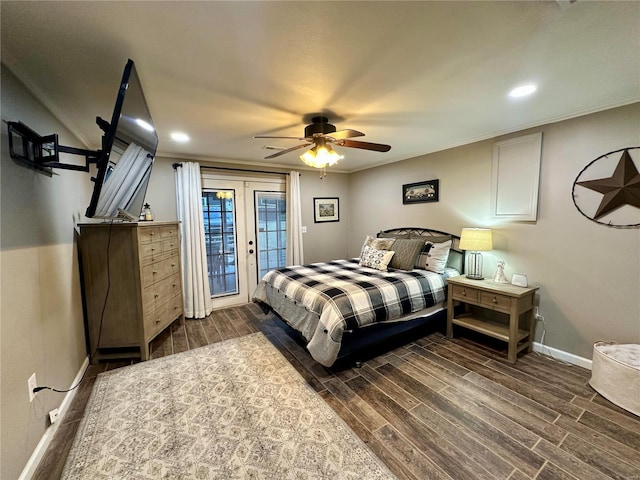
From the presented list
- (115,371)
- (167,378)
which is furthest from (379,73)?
(115,371)

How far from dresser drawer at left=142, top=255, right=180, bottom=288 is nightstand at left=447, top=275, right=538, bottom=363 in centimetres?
340

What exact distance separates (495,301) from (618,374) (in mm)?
928

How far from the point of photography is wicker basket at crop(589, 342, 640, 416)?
1.90 m

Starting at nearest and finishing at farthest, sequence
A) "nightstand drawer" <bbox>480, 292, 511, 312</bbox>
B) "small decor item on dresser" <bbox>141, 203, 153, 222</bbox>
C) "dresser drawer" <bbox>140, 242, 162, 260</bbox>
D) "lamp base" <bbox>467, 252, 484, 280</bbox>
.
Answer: "nightstand drawer" <bbox>480, 292, 511, 312</bbox> < "dresser drawer" <bbox>140, 242, 162, 260</bbox> < "lamp base" <bbox>467, 252, 484, 280</bbox> < "small decor item on dresser" <bbox>141, 203, 153, 222</bbox>

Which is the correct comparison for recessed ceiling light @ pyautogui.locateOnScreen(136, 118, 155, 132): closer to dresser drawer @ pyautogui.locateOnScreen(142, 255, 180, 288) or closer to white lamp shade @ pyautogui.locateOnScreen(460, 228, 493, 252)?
dresser drawer @ pyautogui.locateOnScreen(142, 255, 180, 288)

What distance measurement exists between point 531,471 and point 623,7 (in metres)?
2.45

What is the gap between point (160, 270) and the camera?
3078 mm

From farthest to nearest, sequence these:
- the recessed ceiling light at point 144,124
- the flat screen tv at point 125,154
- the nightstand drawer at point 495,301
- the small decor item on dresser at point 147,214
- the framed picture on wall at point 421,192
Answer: the framed picture on wall at point 421,192
the small decor item on dresser at point 147,214
the nightstand drawer at point 495,301
the recessed ceiling light at point 144,124
the flat screen tv at point 125,154

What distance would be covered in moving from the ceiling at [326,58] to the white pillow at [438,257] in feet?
5.13

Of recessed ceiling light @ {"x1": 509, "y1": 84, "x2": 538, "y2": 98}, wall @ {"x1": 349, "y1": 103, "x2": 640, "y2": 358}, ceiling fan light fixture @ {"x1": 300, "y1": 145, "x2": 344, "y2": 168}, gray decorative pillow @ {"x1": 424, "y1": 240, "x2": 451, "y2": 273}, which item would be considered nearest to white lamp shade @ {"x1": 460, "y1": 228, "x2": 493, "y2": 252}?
wall @ {"x1": 349, "y1": 103, "x2": 640, "y2": 358}

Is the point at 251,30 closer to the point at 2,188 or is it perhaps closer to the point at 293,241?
the point at 2,188

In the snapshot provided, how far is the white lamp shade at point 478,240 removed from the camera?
9.77 ft

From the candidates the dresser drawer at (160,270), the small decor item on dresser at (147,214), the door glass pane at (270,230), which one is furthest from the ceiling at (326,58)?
the door glass pane at (270,230)

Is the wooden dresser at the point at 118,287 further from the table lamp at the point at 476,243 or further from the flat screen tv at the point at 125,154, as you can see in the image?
the table lamp at the point at 476,243
